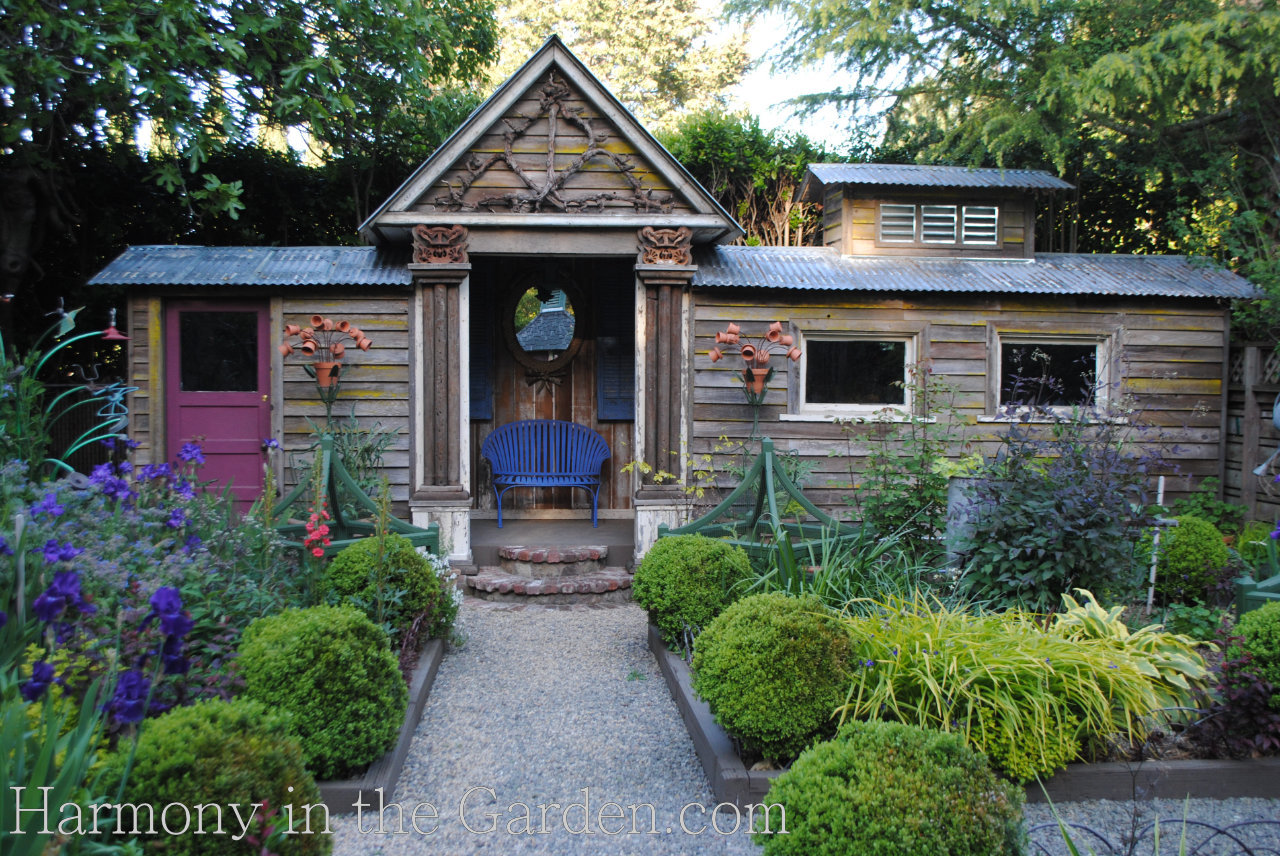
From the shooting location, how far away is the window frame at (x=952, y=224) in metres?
9.01

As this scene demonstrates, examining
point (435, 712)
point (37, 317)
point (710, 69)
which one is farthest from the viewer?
point (710, 69)

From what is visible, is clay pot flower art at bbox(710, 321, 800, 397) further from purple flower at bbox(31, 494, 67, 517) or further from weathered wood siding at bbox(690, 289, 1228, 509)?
purple flower at bbox(31, 494, 67, 517)

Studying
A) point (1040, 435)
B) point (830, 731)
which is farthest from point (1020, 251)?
point (830, 731)

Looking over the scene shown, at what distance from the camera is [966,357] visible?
8.36 m

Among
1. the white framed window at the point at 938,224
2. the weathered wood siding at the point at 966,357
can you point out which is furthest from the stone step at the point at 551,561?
the white framed window at the point at 938,224

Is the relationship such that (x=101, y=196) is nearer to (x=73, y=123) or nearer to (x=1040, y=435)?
(x=73, y=123)

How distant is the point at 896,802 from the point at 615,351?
7257mm

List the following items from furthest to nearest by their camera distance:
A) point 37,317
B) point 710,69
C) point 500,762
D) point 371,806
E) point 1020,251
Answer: point 710,69 → point 37,317 → point 1020,251 → point 500,762 → point 371,806

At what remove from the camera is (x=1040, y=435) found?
7.89 metres

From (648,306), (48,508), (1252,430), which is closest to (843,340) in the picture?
(648,306)

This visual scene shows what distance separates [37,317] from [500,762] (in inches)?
376

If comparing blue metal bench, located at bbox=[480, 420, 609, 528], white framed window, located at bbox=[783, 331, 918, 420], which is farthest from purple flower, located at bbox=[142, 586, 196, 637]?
white framed window, located at bbox=[783, 331, 918, 420]

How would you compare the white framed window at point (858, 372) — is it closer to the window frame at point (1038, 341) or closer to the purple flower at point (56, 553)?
the window frame at point (1038, 341)

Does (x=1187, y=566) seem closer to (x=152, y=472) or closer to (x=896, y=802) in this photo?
(x=896, y=802)
